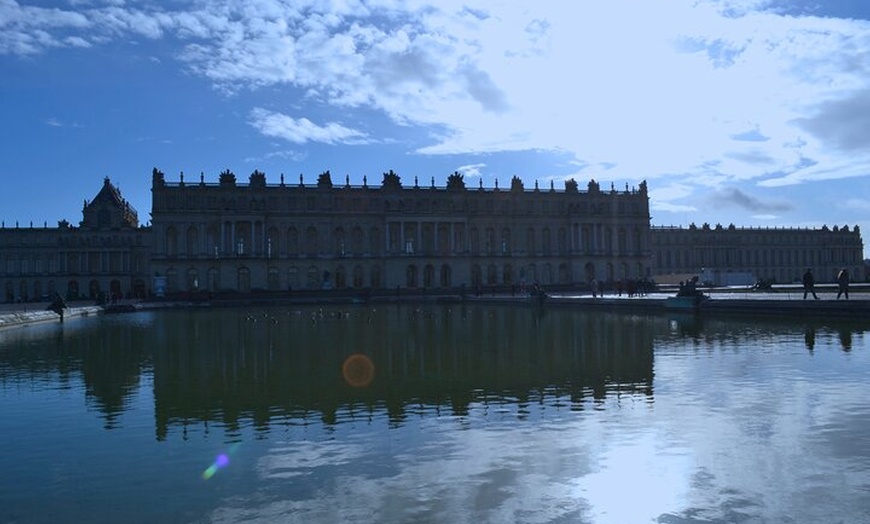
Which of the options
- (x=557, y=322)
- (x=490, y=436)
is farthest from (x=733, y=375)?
(x=557, y=322)

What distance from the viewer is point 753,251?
13550 cm

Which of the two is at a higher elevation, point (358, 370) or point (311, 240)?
point (311, 240)

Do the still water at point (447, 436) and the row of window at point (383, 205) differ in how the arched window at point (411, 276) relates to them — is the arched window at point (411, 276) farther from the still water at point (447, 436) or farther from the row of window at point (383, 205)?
the still water at point (447, 436)

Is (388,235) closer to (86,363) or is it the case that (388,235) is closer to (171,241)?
(171,241)

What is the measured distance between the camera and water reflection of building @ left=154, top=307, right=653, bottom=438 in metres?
13.8

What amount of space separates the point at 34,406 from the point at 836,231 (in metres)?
153

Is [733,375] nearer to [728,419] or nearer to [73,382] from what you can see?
[728,419]

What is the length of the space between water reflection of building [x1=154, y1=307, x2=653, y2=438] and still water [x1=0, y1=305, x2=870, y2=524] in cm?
10

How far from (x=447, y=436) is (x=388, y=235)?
82.8m

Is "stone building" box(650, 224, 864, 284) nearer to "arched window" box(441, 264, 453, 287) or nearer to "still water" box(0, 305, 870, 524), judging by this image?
"arched window" box(441, 264, 453, 287)

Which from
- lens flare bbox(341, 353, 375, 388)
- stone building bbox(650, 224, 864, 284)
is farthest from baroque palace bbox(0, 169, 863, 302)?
lens flare bbox(341, 353, 375, 388)

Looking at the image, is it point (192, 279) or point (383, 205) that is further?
point (383, 205)

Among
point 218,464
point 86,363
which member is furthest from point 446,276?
point 218,464

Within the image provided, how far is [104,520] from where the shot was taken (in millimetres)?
7887
